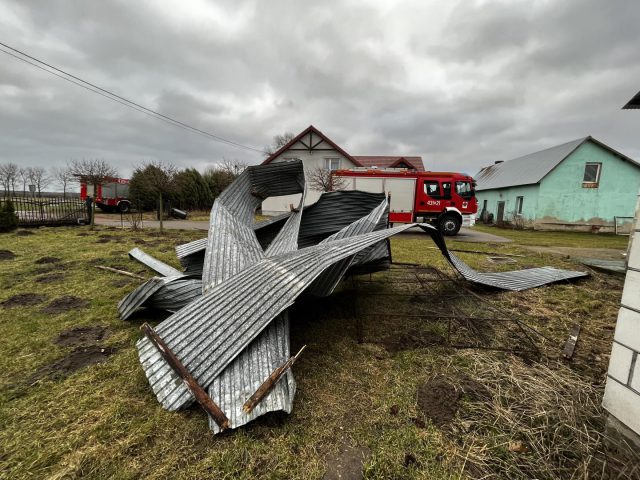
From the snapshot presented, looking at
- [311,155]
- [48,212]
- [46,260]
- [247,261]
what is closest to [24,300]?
[46,260]

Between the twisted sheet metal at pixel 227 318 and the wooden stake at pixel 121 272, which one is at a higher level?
the twisted sheet metal at pixel 227 318

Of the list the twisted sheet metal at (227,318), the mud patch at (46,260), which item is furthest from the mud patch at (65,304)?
the mud patch at (46,260)

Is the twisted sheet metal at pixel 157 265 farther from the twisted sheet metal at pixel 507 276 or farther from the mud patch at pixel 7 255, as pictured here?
the twisted sheet metal at pixel 507 276

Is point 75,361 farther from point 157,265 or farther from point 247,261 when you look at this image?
point 157,265

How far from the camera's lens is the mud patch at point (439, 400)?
6.27ft

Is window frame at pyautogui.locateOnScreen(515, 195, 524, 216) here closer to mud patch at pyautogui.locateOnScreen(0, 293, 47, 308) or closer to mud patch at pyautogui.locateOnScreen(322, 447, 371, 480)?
mud patch at pyautogui.locateOnScreen(322, 447, 371, 480)

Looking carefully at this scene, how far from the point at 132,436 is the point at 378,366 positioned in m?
1.84

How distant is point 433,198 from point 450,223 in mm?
1372

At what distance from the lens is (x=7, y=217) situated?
10.1 metres

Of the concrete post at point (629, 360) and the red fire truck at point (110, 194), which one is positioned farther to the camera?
the red fire truck at point (110, 194)

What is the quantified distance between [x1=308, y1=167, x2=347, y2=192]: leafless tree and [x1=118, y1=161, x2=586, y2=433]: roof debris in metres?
9.82

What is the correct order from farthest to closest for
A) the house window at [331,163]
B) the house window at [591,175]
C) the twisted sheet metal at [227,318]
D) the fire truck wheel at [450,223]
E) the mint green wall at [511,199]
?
1. the mint green wall at [511,199]
2. the house window at [331,163]
3. the house window at [591,175]
4. the fire truck wheel at [450,223]
5. the twisted sheet metal at [227,318]

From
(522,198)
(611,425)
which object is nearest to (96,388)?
(611,425)

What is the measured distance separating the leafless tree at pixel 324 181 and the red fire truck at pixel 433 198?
2.04m
